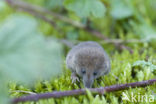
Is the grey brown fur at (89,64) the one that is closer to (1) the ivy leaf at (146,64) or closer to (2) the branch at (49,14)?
(1) the ivy leaf at (146,64)

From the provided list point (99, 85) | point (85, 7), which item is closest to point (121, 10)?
point (85, 7)

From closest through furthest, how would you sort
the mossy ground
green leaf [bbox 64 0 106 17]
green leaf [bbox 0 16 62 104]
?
1. green leaf [bbox 0 16 62 104]
2. the mossy ground
3. green leaf [bbox 64 0 106 17]


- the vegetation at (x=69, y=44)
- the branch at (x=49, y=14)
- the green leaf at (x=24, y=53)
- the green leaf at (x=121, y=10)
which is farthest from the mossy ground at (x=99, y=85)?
the green leaf at (x=121, y=10)

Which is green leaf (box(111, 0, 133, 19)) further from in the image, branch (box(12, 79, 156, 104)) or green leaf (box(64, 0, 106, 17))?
branch (box(12, 79, 156, 104))

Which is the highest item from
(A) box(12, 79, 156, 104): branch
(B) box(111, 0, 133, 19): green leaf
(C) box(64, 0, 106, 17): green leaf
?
(B) box(111, 0, 133, 19): green leaf

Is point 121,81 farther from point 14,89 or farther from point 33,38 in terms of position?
point 33,38

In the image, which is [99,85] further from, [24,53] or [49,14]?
[49,14]

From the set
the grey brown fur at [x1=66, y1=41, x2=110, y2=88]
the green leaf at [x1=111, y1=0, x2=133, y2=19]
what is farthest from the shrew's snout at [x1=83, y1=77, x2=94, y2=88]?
the green leaf at [x1=111, y1=0, x2=133, y2=19]

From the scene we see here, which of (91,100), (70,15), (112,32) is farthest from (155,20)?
(91,100)
